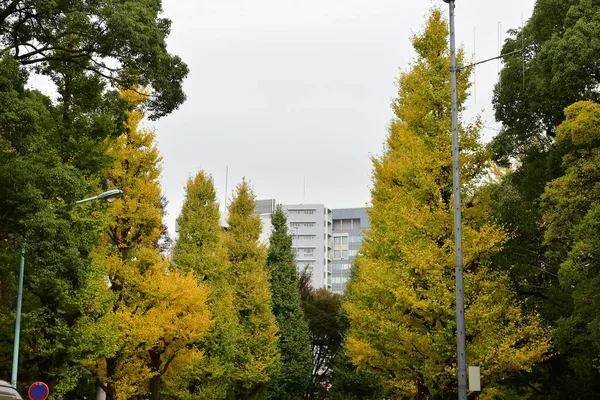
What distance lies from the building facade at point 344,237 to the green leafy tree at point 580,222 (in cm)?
10643

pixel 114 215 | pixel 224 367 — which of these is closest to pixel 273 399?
pixel 224 367

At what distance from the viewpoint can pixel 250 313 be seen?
125ft

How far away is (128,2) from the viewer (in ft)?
54.2

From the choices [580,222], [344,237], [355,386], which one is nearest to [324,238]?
[344,237]

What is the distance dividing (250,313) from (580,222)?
22.9 metres

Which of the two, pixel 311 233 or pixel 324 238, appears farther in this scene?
pixel 311 233

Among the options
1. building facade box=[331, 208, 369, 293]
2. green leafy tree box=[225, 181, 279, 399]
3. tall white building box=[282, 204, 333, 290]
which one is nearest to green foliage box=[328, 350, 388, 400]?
green leafy tree box=[225, 181, 279, 399]

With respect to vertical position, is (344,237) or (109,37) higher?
(344,237)

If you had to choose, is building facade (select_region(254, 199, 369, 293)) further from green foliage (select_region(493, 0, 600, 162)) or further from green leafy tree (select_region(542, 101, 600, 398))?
green leafy tree (select_region(542, 101, 600, 398))

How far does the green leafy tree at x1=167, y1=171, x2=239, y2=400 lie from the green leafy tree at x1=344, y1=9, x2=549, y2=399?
12.0m

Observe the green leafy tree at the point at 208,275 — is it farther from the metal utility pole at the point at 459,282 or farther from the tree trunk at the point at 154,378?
the metal utility pole at the point at 459,282

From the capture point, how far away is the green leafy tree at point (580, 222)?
1734cm

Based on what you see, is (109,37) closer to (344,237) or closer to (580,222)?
(580,222)

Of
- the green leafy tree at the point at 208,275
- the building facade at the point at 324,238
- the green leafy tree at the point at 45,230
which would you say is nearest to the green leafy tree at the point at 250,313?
the green leafy tree at the point at 208,275
